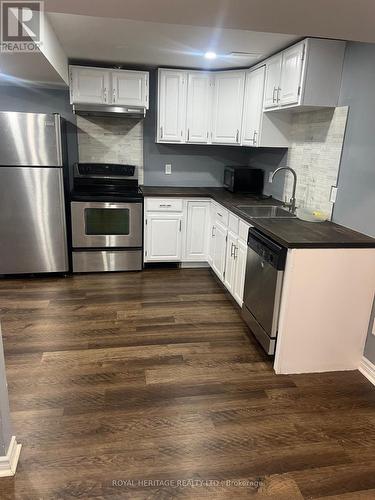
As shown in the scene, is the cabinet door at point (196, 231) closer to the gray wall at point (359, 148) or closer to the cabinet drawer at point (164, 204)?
the cabinet drawer at point (164, 204)

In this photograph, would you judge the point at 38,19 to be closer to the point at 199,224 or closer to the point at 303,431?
the point at 199,224

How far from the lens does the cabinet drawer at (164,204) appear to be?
403 cm

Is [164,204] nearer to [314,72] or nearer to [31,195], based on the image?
[31,195]

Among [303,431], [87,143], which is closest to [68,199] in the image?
[87,143]

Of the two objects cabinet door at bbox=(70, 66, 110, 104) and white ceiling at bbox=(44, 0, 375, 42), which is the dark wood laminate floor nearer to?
white ceiling at bbox=(44, 0, 375, 42)

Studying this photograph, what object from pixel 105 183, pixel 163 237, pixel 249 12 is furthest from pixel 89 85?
pixel 249 12

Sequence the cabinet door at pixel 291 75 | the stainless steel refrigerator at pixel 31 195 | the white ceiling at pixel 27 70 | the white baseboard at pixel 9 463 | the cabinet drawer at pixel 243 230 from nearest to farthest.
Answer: the white baseboard at pixel 9 463 → the white ceiling at pixel 27 70 → the cabinet door at pixel 291 75 → the cabinet drawer at pixel 243 230 → the stainless steel refrigerator at pixel 31 195

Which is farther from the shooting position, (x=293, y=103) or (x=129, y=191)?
(x=129, y=191)

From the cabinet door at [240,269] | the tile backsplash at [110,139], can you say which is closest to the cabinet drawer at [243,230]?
the cabinet door at [240,269]

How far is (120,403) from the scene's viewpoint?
2080 mm

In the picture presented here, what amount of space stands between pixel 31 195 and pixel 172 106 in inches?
71.2

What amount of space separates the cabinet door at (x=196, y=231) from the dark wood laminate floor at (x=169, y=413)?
118cm

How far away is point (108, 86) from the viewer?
12.6 ft

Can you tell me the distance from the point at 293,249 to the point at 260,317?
0.63m
